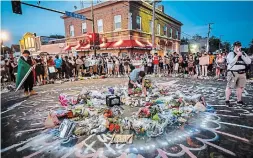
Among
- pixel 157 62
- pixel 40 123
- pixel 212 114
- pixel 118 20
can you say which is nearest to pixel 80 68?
pixel 157 62

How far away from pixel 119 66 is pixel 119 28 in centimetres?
783

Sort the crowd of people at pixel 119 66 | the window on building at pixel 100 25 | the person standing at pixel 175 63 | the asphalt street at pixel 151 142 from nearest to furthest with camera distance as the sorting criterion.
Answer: the asphalt street at pixel 151 142
the crowd of people at pixel 119 66
the person standing at pixel 175 63
the window on building at pixel 100 25

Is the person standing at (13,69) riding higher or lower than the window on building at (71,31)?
lower

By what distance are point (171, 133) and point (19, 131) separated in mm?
3779

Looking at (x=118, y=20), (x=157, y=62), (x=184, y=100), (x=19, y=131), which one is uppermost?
(x=118, y=20)

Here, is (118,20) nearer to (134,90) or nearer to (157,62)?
(157,62)

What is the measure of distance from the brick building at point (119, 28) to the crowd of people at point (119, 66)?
385cm

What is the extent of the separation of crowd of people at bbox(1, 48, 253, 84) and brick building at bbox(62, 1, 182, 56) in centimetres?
385

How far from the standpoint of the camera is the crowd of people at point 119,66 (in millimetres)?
12757

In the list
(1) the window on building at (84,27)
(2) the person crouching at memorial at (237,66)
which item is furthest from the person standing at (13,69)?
(2) the person crouching at memorial at (237,66)

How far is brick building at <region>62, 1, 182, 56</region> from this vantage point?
21.2 meters

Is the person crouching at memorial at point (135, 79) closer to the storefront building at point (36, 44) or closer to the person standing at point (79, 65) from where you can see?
the person standing at point (79, 65)

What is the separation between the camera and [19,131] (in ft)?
14.4

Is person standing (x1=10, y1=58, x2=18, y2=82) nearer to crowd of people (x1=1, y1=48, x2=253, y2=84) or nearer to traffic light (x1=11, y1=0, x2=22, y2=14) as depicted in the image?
crowd of people (x1=1, y1=48, x2=253, y2=84)
